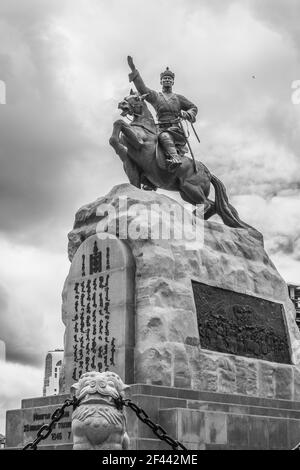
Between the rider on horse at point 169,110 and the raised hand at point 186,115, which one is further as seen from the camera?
the raised hand at point 186,115

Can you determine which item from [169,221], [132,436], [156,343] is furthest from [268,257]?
[132,436]

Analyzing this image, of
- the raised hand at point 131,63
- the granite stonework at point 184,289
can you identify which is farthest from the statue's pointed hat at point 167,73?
the granite stonework at point 184,289

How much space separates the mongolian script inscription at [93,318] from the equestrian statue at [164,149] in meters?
2.14

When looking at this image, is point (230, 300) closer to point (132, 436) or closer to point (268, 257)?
point (268, 257)

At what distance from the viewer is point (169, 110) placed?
1352cm

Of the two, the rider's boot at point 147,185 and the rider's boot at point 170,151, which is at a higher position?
the rider's boot at point 170,151

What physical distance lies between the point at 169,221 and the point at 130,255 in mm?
954

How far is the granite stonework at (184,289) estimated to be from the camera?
1047cm

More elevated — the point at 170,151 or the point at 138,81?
the point at 138,81

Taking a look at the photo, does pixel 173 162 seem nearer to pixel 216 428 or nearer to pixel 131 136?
pixel 131 136

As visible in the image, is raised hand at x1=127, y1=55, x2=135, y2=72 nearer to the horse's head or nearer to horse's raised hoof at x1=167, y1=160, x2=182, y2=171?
the horse's head

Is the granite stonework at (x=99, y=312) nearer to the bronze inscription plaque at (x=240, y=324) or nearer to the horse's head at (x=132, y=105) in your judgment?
the bronze inscription plaque at (x=240, y=324)

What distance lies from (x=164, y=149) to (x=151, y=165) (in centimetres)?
38

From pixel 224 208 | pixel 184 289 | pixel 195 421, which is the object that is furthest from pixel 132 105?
pixel 195 421
